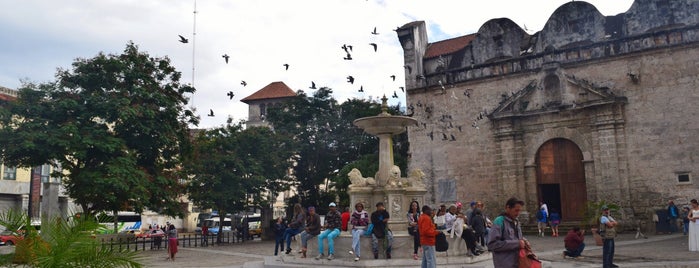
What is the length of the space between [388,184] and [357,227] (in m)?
2.31

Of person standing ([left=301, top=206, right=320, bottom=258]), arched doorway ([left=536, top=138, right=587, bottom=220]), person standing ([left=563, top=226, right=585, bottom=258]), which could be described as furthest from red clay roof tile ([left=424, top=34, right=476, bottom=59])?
person standing ([left=301, top=206, right=320, bottom=258])

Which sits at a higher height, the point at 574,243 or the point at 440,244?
the point at 440,244

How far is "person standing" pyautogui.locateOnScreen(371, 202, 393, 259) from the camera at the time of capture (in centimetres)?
1103

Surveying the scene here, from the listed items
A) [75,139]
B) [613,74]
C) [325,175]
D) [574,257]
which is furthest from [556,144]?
[75,139]

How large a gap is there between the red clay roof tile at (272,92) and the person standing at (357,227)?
175 feet

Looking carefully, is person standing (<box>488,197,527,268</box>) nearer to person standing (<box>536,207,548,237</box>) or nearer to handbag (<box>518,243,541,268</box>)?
handbag (<box>518,243,541,268</box>)

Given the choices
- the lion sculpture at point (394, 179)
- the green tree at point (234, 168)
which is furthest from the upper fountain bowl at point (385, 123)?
the green tree at point (234, 168)

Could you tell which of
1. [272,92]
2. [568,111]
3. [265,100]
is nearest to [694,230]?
[568,111]

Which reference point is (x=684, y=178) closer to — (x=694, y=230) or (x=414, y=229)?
(x=694, y=230)

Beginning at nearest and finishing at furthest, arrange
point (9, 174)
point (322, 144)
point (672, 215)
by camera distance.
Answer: point (672, 215) → point (322, 144) → point (9, 174)

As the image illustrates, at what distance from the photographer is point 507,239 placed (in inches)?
219

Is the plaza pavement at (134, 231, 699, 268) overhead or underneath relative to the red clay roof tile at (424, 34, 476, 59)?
underneath

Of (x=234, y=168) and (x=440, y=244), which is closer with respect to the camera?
(x=440, y=244)

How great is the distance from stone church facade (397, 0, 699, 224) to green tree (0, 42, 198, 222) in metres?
12.0
